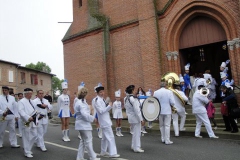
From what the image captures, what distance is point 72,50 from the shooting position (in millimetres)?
16719

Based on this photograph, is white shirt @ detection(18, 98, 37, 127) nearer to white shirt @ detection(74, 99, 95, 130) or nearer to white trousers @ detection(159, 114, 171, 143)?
white shirt @ detection(74, 99, 95, 130)

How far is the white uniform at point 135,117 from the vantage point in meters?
6.30

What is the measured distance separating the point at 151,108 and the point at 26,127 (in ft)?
11.9

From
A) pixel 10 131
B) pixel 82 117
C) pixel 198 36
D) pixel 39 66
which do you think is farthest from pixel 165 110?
pixel 39 66

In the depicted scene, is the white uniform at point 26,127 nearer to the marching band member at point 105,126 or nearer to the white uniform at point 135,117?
the marching band member at point 105,126

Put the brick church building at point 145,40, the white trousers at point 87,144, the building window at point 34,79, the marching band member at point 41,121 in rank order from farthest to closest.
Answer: the building window at point 34,79 < the brick church building at point 145,40 < the marching band member at point 41,121 < the white trousers at point 87,144

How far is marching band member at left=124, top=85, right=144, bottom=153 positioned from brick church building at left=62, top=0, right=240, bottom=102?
6.48 m

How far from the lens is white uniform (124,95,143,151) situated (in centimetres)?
630

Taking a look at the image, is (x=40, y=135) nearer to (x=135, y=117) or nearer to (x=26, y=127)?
(x=26, y=127)

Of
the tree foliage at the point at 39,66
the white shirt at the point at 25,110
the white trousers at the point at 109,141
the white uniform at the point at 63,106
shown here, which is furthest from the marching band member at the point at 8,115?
the tree foliage at the point at 39,66

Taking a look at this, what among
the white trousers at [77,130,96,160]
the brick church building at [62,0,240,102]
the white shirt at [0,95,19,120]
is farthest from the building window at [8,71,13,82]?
the white trousers at [77,130,96,160]

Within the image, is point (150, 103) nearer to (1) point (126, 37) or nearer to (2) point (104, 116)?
(2) point (104, 116)

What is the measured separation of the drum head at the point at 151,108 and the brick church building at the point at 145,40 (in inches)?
238

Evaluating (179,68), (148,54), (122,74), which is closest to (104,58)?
(122,74)
